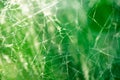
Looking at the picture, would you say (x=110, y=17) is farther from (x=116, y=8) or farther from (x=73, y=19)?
(x=73, y=19)

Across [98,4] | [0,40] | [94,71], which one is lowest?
[94,71]

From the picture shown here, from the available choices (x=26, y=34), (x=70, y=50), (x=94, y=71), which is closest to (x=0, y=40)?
(x=26, y=34)

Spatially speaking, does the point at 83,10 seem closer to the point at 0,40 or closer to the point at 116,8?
the point at 116,8

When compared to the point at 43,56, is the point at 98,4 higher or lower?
higher

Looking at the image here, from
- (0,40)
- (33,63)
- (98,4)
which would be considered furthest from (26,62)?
(98,4)

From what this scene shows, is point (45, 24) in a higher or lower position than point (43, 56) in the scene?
higher
